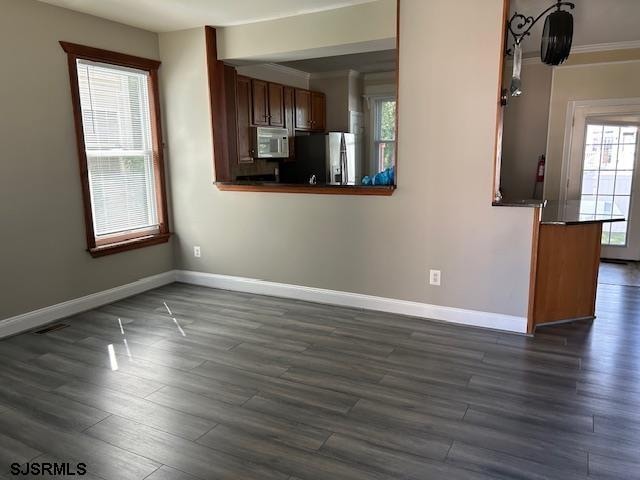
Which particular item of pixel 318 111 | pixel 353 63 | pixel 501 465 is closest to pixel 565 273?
pixel 501 465

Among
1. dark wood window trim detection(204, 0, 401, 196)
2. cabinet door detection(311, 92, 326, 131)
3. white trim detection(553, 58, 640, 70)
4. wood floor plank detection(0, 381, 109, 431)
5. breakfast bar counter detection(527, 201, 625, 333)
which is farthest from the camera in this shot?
cabinet door detection(311, 92, 326, 131)

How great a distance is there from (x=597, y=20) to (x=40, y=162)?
4.99m

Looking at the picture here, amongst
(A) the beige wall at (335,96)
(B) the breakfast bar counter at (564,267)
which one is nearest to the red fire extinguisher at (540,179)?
(B) the breakfast bar counter at (564,267)

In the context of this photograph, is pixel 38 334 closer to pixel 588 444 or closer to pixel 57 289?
pixel 57 289

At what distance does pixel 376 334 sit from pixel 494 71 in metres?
2.11

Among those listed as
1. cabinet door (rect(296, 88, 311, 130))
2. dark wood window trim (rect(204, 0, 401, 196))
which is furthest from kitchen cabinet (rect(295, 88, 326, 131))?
dark wood window trim (rect(204, 0, 401, 196))

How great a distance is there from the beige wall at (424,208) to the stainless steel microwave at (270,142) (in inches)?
39.6

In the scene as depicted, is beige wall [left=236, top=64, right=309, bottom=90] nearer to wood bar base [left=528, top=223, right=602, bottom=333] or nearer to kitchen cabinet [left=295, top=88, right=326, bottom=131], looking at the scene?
kitchen cabinet [left=295, top=88, right=326, bottom=131]

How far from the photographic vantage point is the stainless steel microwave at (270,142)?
5488mm

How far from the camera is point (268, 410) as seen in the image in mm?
2479

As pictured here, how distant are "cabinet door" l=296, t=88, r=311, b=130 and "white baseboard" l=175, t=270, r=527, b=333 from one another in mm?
2689

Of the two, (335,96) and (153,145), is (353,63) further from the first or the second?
(153,145)

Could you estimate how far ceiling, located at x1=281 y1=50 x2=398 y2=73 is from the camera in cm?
575

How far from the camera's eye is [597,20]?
164 inches
